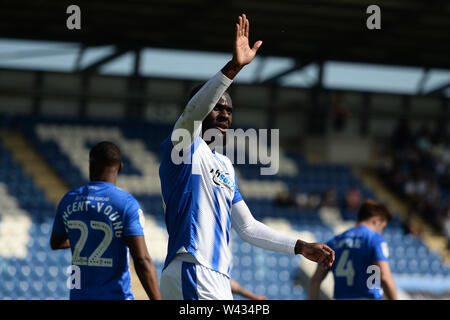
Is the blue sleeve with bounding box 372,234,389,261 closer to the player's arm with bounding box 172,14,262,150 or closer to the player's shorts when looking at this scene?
the player's shorts

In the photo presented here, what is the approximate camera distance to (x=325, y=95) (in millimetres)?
21953

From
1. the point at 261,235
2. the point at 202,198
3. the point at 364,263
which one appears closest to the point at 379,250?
the point at 364,263

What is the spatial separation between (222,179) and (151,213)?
12734 mm

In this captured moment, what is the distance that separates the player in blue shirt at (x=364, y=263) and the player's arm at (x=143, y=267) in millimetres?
2669

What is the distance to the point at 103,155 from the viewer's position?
4242 millimetres

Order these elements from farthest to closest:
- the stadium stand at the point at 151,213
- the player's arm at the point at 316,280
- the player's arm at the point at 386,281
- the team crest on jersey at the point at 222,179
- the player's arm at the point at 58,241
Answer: the stadium stand at the point at 151,213, the player's arm at the point at 316,280, the player's arm at the point at 386,281, the player's arm at the point at 58,241, the team crest on jersey at the point at 222,179

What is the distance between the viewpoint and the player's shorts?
3369 millimetres

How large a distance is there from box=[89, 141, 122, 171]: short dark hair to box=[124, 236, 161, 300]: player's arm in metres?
0.51

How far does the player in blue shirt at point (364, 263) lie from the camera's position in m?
6.21

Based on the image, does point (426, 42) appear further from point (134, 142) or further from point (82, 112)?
point (82, 112)

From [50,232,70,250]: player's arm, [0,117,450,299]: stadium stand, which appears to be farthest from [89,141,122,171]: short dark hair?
[0,117,450,299]: stadium stand

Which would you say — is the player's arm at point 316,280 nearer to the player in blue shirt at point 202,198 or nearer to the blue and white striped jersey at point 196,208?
the player in blue shirt at point 202,198

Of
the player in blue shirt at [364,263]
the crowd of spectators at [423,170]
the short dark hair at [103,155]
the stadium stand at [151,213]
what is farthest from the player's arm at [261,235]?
the crowd of spectators at [423,170]
